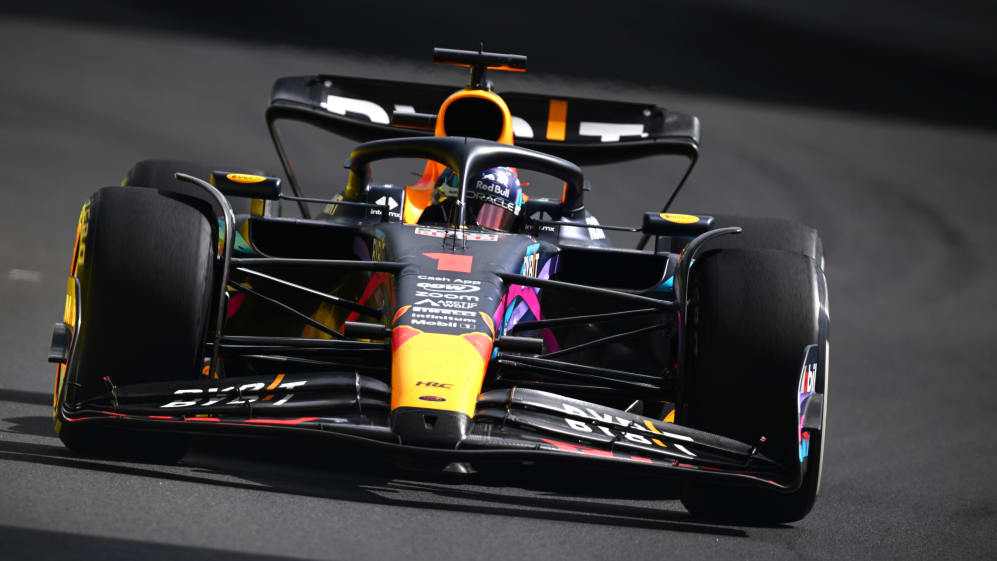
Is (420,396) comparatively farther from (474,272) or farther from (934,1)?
(934,1)

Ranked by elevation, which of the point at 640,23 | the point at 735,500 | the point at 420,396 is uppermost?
the point at 640,23

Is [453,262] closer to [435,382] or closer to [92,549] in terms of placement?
[435,382]

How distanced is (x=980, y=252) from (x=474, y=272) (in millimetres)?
10872

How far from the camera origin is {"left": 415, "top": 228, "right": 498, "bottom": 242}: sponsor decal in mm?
5258

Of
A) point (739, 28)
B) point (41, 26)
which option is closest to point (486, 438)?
point (41, 26)

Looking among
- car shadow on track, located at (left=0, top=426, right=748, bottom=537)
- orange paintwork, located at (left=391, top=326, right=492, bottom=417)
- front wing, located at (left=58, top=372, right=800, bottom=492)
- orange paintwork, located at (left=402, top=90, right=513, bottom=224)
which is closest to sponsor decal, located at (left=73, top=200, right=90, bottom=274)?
front wing, located at (left=58, top=372, right=800, bottom=492)

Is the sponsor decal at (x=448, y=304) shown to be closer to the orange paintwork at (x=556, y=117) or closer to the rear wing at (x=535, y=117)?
the rear wing at (x=535, y=117)

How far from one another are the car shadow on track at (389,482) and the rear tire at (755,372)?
14 centimetres

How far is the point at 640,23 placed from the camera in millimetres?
19469

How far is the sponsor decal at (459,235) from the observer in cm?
526

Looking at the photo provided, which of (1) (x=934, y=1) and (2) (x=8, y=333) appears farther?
(1) (x=934, y=1)

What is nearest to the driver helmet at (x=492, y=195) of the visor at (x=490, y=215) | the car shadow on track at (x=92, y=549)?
the visor at (x=490, y=215)

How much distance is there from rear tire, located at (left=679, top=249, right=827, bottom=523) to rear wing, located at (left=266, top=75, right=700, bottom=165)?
3183 millimetres

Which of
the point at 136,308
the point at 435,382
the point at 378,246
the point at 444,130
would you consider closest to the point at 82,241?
the point at 136,308
